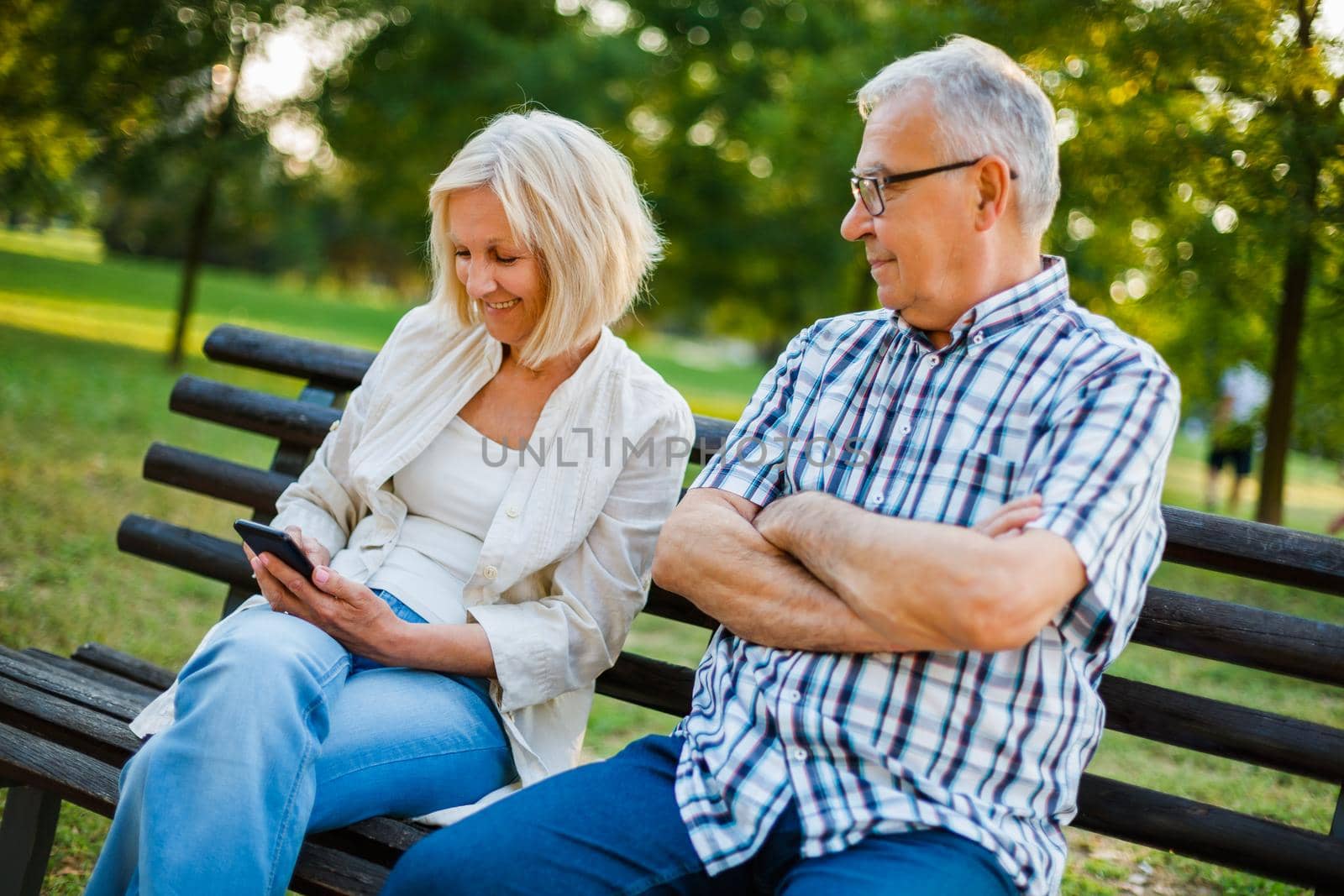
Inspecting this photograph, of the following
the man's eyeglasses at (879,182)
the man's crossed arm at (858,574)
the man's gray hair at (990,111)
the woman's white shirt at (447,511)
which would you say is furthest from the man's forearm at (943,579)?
the woman's white shirt at (447,511)

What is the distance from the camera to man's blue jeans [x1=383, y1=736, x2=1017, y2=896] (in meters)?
1.95

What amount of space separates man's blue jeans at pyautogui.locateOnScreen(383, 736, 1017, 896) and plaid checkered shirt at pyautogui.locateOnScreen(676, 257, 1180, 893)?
0.13 feet

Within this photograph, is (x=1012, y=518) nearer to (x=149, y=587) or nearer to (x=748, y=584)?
(x=748, y=584)

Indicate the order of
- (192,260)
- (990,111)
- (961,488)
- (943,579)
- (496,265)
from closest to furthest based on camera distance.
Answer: (943,579)
(961,488)
(990,111)
(496,265)
(192,260)

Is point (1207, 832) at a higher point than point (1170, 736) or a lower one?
lower

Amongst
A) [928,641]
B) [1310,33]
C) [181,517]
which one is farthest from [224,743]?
[1310,33]

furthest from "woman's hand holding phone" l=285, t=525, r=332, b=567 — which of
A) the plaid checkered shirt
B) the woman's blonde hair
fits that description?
the plaid checkered shirt

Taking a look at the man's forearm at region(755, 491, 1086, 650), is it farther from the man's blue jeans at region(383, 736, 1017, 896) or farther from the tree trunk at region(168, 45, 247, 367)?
the tree trunk at region(168, 45, 247, 367)

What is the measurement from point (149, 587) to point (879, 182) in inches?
189

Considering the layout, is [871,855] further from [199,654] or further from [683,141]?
[683,141]

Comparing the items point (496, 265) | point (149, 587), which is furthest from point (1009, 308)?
point (149, 587)

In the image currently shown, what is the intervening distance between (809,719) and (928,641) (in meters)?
0.28

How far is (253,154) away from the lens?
13461 mm

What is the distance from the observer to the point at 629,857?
2.09 m
